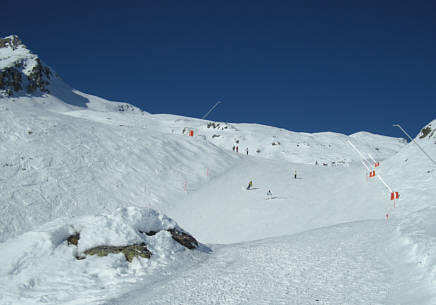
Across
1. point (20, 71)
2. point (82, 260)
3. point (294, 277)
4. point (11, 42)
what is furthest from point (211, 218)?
point (11, 42)

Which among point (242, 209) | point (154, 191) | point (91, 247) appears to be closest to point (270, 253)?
point (91, 247)

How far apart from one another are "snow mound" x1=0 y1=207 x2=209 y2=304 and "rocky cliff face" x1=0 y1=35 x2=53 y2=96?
98055 mm

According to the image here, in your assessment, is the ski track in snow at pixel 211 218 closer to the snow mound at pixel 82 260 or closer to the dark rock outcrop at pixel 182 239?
the snow mound at pixel 82 260

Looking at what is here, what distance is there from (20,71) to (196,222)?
4103 inches

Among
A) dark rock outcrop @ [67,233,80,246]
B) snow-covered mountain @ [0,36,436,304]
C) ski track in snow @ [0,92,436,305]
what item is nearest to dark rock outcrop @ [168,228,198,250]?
snow-covered mountain @ [0,36,436,304]

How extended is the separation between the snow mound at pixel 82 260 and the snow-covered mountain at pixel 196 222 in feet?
0.16

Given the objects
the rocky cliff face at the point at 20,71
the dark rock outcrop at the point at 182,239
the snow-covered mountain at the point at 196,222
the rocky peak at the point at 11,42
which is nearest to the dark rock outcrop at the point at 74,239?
the snow-covered mountain at the point at 196,222

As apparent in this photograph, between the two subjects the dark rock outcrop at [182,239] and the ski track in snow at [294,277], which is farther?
the dark rock outcrop at [182,239]

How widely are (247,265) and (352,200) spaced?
18.9 meters

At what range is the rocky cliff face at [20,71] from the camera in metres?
97.0

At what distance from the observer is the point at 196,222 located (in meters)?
27.6

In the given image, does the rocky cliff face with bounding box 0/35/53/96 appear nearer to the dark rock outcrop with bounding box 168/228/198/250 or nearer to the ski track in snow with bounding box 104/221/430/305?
the dark rock outcrop with bounding box 168/228/198/250

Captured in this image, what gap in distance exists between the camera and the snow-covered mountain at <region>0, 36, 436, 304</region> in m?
9.68

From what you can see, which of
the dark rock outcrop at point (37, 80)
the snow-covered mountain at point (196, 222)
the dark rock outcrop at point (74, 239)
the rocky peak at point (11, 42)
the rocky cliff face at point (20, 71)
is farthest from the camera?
the rocky peak at point (11, 42)
